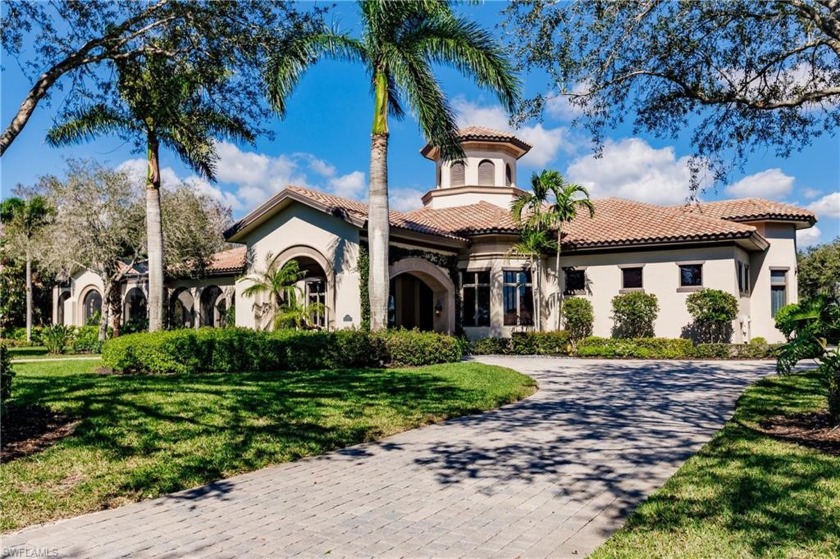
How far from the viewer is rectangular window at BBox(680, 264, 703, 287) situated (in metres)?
22.8

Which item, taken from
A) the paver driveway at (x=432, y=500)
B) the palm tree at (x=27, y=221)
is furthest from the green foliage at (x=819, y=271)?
the palm tree at (x=27, y=221)

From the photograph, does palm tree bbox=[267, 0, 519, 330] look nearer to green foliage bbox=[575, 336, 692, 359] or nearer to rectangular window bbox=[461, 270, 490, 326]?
rectangular window bbox=[461, 270, 490, 326]

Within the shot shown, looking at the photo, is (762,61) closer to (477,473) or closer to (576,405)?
(576,405)

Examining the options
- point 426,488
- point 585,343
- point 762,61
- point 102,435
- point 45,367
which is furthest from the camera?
point 585,343

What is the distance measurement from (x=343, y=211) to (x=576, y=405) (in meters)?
11.1

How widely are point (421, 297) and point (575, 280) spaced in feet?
21.4

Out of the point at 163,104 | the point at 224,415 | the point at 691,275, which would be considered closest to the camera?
the point at 224,415

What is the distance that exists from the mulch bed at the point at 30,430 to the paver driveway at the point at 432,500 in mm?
2362

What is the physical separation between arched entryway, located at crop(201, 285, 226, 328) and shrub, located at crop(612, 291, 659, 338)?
63.2ft

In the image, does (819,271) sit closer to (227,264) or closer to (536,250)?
(536,250)

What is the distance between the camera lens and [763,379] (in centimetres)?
1433

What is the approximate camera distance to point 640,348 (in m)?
21.2

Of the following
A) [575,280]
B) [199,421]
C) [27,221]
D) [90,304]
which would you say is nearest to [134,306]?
[90,304]

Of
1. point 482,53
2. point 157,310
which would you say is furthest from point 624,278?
point 157,310
